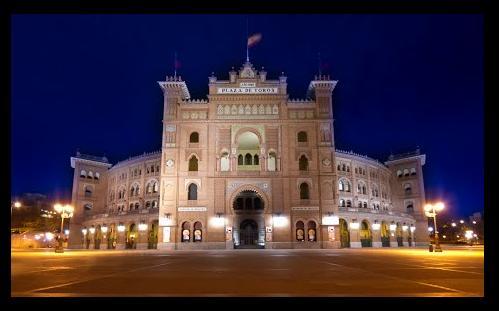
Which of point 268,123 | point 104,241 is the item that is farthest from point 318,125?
point 104,241

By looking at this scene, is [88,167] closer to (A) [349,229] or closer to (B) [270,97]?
(B) [270,97]

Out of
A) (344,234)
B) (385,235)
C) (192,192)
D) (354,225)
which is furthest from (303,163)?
(385,235)

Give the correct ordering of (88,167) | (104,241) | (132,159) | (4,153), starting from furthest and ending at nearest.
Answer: (88,167) → (132,159) → (104,241) → (4,153)

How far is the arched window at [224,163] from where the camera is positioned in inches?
1946

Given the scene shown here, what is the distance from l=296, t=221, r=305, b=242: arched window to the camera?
48312 millimetres

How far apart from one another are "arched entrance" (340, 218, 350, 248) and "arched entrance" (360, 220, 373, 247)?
2.07 metres

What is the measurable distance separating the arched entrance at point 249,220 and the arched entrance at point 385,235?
2080cm

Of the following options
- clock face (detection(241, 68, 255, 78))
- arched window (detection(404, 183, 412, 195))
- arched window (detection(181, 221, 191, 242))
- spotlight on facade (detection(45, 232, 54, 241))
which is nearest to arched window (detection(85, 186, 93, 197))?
spotlight on facade (detection(45, 232, 54, 241))

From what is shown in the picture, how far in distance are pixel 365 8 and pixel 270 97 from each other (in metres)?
46.6

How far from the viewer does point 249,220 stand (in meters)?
50.8

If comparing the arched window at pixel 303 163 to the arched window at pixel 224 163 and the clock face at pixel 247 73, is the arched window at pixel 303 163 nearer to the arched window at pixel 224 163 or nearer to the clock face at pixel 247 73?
the arched window at pixel 224 163

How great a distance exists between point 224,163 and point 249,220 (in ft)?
27.3

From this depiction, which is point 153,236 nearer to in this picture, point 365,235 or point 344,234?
point 344,234

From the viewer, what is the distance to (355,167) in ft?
207
